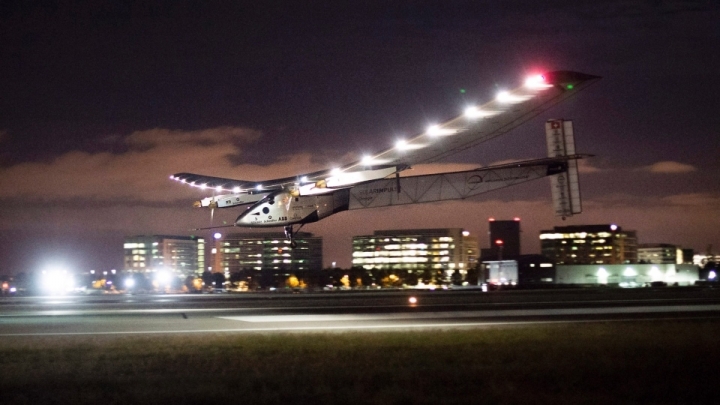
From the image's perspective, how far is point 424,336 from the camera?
2434cm

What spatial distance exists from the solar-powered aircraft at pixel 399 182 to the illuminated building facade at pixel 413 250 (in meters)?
111

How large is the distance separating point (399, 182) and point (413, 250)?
416 ft

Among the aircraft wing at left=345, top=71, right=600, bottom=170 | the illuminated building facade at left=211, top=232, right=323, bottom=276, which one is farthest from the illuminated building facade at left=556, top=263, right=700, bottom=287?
the aircraft wing at left=345, top=71, right=600, bottom=170

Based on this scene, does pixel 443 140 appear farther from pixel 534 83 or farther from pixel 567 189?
pixel 567 189

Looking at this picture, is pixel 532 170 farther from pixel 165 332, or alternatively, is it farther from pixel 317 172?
pixel 165 332

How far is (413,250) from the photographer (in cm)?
16650

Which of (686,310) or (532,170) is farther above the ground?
(532,170)

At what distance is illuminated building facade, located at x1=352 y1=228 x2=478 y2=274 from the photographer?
157125 millimetres

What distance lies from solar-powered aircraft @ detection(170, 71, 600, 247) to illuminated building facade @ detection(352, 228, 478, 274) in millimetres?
111076

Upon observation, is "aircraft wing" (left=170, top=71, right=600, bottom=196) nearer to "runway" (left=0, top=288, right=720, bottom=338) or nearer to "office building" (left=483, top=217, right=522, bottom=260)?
"runway" (left=0, top=288, right=720, bottom=338)

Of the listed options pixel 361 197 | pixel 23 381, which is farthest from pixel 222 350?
pixel 361 197

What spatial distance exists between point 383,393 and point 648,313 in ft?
80.9

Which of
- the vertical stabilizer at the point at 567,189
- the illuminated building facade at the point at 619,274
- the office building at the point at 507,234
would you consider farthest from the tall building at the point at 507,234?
the vertical stabilizer at the point at 567,189

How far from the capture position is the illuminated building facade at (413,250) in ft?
516
